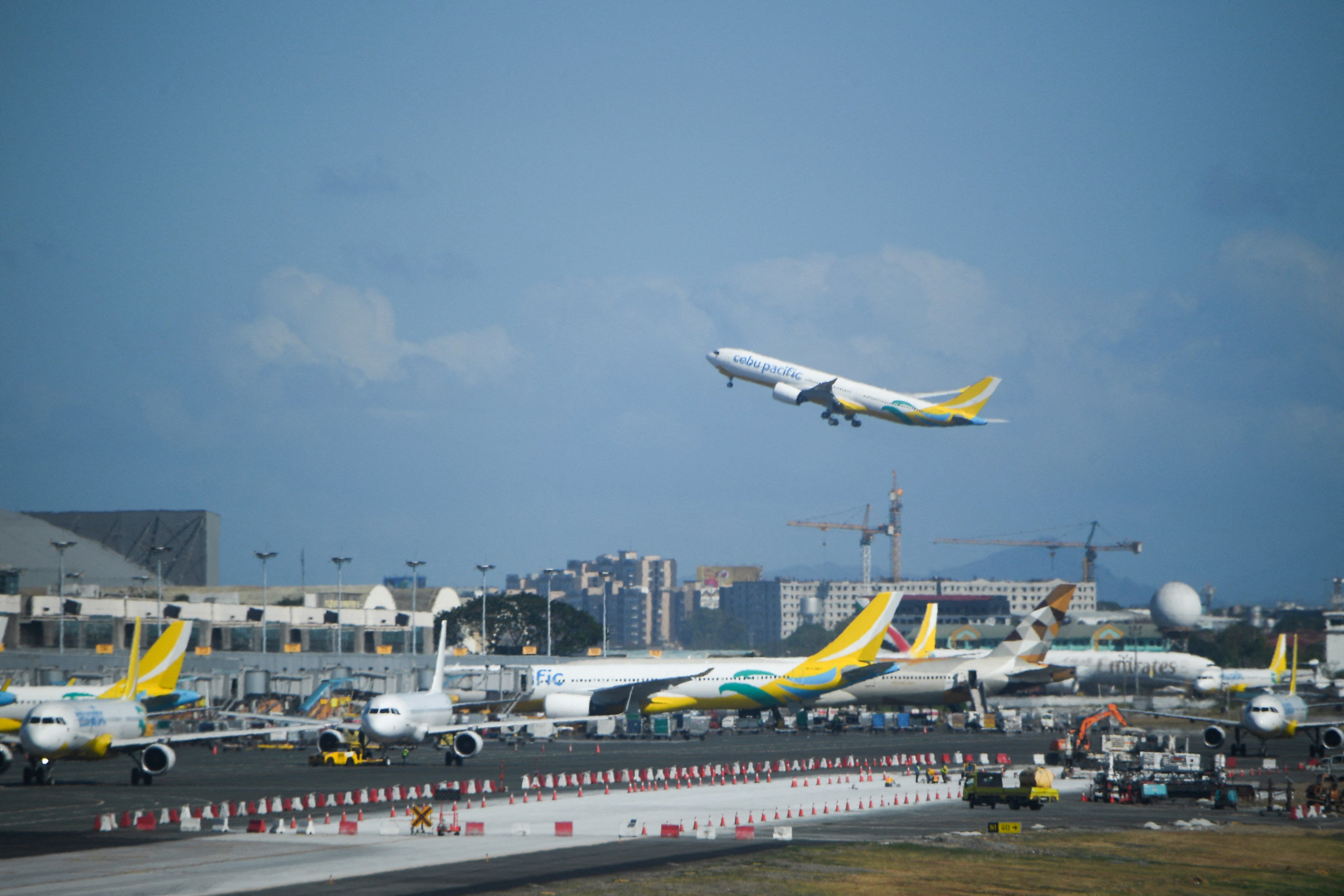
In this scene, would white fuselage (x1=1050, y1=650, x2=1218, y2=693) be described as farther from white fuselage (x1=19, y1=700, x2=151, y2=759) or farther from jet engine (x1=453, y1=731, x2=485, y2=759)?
white fuselage (x1=19, y1=700, x2=151, y2=759)

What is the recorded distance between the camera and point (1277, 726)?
65.6m

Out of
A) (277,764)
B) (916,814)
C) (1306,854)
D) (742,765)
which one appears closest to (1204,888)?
(1306,854)

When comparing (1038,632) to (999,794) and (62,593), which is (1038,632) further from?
(62,593)

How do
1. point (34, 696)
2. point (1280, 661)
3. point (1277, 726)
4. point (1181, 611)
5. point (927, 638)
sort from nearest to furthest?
point (1277, 726) < point (34, 696) < point (1280, 661) < point (927, 638) < point (1181, 611)

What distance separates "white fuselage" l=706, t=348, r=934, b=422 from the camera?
3310 inches

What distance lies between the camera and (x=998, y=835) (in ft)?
115

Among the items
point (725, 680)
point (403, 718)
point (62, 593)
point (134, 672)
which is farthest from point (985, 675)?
point (62, 593)

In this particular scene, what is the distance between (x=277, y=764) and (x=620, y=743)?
71.7 feet

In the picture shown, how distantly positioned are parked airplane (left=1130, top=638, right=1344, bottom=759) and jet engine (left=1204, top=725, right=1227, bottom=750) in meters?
0.02

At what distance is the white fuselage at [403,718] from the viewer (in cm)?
5897

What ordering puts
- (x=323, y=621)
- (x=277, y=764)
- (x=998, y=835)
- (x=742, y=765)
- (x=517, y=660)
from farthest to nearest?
(x=323, y=621) → (x=517, y=660) → (x=277, y=764) → (x=742, y=765) → (x=998, y=835)

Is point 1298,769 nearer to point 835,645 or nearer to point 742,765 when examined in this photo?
point 742,765

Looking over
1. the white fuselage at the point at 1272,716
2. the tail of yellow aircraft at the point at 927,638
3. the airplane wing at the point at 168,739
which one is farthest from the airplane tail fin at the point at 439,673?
the tail of yellow aircraft at the point at 927,638

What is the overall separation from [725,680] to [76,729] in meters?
43.6
